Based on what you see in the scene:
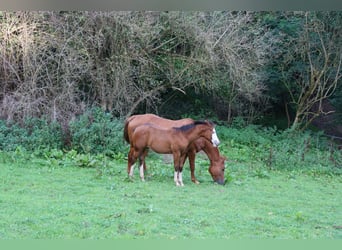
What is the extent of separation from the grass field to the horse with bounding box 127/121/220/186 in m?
0.43

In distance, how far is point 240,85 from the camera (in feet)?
53.5

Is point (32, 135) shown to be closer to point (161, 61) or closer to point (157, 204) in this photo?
point (161, 61)

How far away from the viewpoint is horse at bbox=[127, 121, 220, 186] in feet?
30.7

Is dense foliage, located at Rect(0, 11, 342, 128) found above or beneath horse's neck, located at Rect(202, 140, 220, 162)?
above

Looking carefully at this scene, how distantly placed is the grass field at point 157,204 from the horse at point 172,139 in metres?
0.43

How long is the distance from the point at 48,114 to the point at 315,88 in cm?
1067

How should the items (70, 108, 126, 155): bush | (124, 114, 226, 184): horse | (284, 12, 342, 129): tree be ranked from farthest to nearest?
1. (284, 12, 342, 129): tree
2. (70, 108, 126, 155): bush
3. (124, 114, 226, 184): horse

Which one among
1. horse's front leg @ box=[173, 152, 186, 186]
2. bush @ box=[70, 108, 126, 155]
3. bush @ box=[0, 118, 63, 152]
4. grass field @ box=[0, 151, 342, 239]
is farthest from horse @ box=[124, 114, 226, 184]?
bush @ box=[0, 118, 63, 152]

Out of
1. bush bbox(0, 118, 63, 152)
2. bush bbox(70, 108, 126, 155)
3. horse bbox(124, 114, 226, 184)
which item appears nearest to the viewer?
horse bbox(124, 114, 226, 184)

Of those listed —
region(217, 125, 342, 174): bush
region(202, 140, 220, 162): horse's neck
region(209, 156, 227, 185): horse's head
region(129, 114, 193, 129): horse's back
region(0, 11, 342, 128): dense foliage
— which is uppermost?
region(0, 11, 342, 128): dense foliage

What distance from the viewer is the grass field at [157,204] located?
5438mm

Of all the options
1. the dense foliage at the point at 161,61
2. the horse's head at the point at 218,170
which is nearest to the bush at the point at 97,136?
the dense foliage at the point at 161,61

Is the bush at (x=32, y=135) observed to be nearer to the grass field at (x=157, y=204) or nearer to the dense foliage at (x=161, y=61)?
the dense foliage at (x=161, y=61)

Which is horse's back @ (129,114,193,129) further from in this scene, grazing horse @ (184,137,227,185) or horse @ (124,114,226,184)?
grazing horse @ (184,137,227,185)
